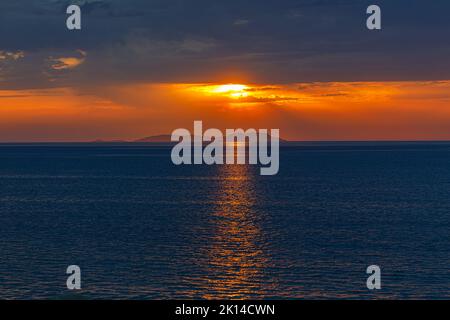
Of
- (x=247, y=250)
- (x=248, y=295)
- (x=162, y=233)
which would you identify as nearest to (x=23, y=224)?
(x=162, y=233)

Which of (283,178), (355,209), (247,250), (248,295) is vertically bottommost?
(248,295)

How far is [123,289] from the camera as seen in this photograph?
184ft

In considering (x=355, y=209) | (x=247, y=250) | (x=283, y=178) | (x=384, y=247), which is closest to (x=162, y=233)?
(x=247, y=250)

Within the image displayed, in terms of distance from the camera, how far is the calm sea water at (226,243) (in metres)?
57.2

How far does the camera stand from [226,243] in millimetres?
78688

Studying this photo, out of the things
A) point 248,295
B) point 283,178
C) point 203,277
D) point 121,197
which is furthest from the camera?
point 283,178

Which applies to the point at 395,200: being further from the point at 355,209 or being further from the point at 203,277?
the point at 203,277

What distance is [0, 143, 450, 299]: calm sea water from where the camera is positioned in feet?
188

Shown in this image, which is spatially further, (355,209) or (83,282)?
(355,209)

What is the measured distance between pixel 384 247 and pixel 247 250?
17833 millimetres
